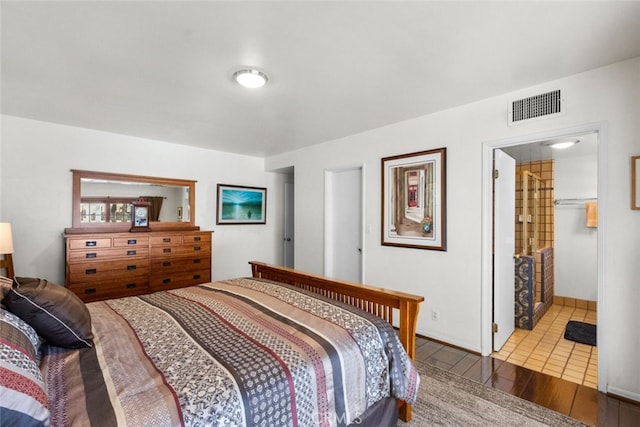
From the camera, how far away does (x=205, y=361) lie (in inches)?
48.2

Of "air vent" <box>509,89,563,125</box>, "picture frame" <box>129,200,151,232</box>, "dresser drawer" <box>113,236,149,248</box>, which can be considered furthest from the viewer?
"picture frame" <box>129,200,151,232</box>

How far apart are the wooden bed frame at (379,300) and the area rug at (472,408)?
0.21 meters

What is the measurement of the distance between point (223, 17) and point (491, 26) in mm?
1503

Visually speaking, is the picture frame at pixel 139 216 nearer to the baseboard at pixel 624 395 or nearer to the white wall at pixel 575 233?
the baseboard at pixel 624 395

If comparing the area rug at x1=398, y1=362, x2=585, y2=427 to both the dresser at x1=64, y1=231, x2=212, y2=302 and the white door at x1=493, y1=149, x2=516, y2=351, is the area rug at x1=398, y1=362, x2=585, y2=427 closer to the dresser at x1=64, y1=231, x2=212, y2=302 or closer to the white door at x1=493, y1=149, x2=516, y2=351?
the white door at x1=493, y1=149, x2=516, y2=351

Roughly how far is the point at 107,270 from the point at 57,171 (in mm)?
1307

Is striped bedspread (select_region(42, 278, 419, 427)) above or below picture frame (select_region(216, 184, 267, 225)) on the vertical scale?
below

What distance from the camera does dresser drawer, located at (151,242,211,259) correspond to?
3.78 metres

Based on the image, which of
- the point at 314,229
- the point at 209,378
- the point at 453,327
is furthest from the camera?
the point at 314,229

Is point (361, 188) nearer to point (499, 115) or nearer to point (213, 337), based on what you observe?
point (499, 115)

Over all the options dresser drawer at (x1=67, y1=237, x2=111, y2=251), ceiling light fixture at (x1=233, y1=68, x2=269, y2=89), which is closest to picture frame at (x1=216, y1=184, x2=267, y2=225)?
dresser drawer at (x1=67, y1=237, x2=111, y2=251)

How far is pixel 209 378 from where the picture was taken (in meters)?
1.11

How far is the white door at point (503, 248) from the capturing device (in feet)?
9.37

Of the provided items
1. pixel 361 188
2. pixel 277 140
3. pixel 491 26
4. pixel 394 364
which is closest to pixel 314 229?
pixel 361 188
